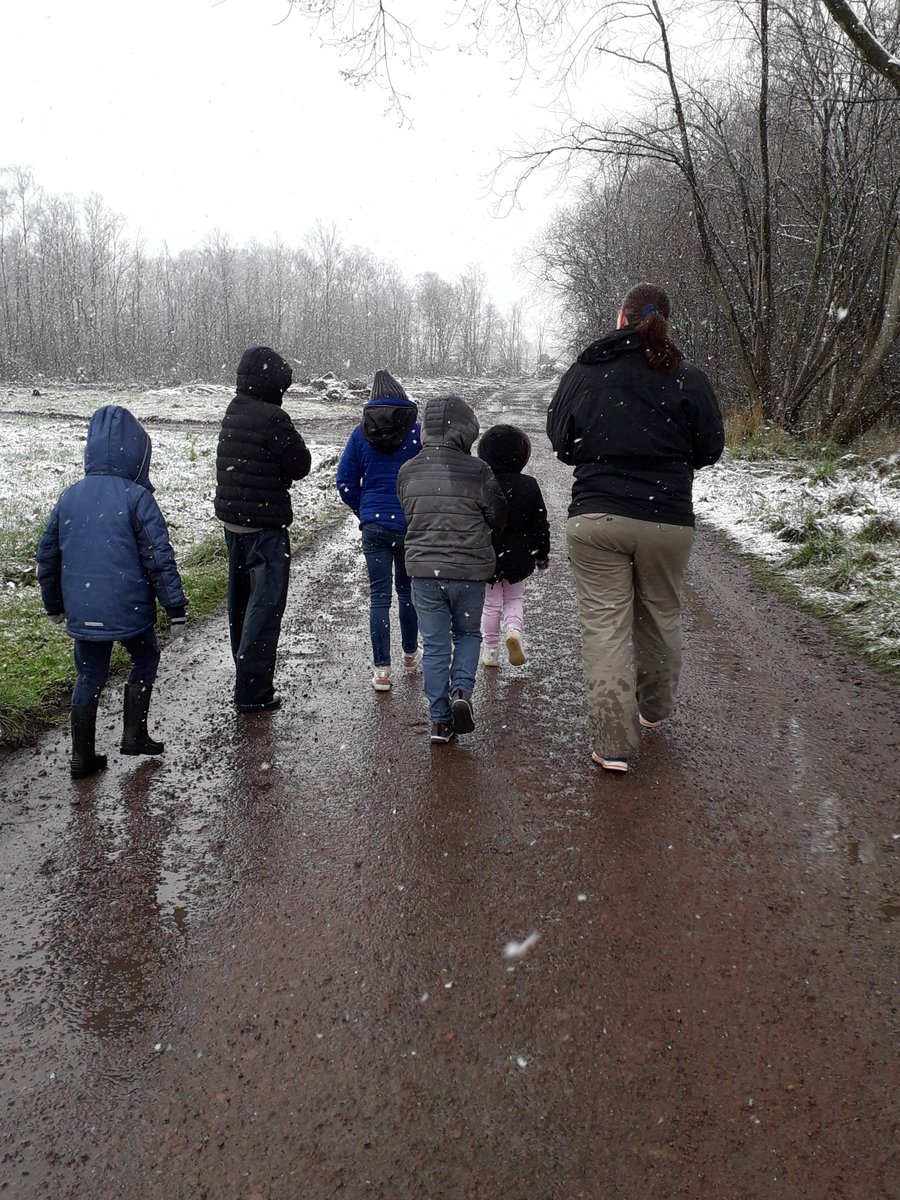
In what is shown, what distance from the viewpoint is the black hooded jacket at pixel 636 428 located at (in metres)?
3.51

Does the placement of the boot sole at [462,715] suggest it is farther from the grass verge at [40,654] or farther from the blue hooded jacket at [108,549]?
the grass verge at [40,654]

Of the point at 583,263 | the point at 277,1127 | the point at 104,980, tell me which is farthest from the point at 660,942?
the point at 583,263

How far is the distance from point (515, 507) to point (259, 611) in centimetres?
180

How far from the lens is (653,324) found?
346cm

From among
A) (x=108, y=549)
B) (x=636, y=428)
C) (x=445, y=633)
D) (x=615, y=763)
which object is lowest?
(x=615, y=763)

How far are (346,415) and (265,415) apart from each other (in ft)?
79.1

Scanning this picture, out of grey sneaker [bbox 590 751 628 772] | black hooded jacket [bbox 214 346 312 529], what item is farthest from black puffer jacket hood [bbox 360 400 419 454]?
grey sneaker [bbox 590 751 628 772]

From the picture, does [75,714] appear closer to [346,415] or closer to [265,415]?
[265,415]

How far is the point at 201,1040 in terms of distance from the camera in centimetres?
225

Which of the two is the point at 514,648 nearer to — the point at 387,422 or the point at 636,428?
the point at 387,422

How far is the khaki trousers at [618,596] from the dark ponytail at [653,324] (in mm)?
774

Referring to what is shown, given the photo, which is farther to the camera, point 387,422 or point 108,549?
point 387,422

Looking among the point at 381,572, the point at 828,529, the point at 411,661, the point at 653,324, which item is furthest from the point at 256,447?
the point at 828,529

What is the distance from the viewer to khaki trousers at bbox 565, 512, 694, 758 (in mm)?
3611
